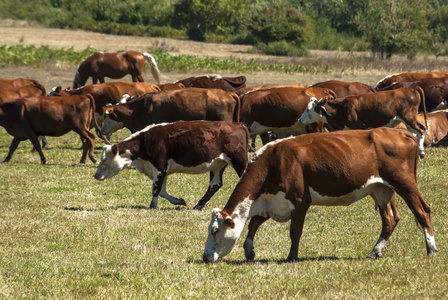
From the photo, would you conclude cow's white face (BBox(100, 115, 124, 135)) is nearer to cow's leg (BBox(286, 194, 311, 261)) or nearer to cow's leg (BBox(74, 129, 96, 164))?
cow's leg (BBox(74, 129, 96, 164))

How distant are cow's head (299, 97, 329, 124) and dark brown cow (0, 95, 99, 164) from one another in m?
4.94

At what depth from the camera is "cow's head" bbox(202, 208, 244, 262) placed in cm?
741

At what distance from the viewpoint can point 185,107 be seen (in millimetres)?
15336

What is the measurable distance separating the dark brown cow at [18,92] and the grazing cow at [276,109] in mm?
6657

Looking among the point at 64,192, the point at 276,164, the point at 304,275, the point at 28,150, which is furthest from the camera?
the point at 28,150

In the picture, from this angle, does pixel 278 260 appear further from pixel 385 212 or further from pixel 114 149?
pixel 114 149

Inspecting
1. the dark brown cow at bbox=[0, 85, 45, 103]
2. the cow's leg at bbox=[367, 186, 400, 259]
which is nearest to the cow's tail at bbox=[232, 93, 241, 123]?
the dark brown cow at bbox=[0, 85, 45, 103]

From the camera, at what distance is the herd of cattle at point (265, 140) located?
297 inches

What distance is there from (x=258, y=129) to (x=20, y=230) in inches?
316

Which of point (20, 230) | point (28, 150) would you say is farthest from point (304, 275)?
point (28, 150)

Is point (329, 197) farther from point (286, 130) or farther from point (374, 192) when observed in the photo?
point (286, 130)

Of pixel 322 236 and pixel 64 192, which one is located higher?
pixel 322 236

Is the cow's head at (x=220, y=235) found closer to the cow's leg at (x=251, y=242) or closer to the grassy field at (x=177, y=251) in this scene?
the grassy field at (x=177, y=251)

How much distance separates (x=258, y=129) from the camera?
16594 mm
